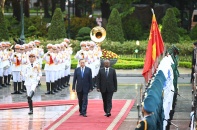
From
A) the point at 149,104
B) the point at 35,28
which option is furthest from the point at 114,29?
the point at 149,104

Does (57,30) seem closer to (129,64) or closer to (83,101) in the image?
(129,64)

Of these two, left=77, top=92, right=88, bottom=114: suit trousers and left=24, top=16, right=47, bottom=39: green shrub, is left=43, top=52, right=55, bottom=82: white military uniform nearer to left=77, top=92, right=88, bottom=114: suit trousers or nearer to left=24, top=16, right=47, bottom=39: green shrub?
left=77, top=92, right=88, bottom=114: suit trousers

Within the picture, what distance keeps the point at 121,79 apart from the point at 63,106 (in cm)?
963

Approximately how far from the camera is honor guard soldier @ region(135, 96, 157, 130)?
38.7 feet

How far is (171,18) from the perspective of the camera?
47.0 metres

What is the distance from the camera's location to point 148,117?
11945 mm

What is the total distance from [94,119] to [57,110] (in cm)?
236

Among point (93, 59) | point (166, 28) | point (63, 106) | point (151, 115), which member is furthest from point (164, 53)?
point (166, 28)

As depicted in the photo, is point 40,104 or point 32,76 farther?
point 40,104

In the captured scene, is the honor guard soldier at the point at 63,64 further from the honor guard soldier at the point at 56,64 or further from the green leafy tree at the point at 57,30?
the green leafy tree at the point at 57,30

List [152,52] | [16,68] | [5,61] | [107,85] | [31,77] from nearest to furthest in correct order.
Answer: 1. [152,52]
2. [107,85]
3. [31,77]
4. [16,68]
5. [5,61]

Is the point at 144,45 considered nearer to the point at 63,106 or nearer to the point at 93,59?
the point at 93,59

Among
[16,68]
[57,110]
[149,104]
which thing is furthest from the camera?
[16,68]

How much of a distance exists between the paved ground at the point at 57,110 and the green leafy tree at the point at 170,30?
14.4 metres
